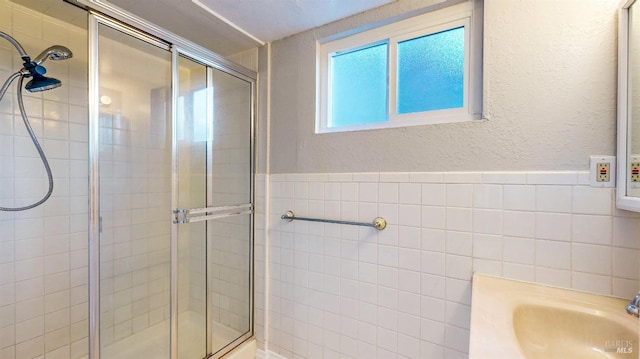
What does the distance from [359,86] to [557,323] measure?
1.43 meters

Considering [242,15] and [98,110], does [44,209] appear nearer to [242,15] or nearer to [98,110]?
[98,110]

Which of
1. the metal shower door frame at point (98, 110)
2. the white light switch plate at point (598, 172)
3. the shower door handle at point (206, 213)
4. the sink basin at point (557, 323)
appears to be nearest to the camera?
the sink basin at point (557, 323)

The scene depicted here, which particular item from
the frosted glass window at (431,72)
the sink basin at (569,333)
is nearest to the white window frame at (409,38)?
the frosted glass window at (431,72)

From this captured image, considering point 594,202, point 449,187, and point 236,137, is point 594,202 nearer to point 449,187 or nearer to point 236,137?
point 449,187

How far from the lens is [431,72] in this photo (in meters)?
1.40

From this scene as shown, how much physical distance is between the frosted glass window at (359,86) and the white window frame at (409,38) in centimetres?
4

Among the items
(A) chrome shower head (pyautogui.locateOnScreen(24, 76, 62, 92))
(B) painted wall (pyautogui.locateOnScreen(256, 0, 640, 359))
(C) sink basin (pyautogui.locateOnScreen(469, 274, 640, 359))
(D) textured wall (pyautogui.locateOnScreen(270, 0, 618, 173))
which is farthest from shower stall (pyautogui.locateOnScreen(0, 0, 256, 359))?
(C) sink basin (pyautogui.locateOnScreen(469, 274, 640, 359))

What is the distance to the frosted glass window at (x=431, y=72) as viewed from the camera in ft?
→ 4.36

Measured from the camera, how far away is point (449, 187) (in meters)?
1.26

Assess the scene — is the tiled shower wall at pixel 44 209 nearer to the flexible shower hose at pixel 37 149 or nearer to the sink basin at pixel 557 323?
the flexible shower hose at pixel 37 149

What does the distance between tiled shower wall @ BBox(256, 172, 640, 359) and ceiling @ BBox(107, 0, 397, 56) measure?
37.4 inches

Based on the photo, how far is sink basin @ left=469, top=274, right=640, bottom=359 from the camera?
2.56ft

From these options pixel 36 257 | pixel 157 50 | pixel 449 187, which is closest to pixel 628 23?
pixel 449 187

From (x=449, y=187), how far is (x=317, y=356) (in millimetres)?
1315
